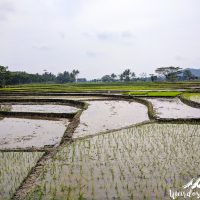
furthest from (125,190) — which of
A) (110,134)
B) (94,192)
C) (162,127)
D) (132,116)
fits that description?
(132,116)

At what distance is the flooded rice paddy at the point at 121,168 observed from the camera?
5.57 meters

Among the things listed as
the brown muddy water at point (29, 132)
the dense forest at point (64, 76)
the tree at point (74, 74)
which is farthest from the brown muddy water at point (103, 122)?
the tree at point (74, 74)

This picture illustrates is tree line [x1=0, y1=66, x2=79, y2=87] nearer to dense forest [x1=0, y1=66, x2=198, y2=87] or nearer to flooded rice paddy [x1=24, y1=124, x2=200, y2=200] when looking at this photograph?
dense forest [x1=0, y1=66, x2=198, y2=87]

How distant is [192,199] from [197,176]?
114cm

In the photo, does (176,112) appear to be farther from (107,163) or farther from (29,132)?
(107,163)

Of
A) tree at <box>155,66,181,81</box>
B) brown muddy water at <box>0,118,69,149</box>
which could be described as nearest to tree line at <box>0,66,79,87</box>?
tree at <box>155,66,181,81</box>

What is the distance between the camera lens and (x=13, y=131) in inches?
504

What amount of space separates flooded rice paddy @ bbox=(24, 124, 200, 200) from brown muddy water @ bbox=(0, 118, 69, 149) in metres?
1.72

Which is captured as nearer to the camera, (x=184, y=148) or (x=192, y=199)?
(x=192, y=199)

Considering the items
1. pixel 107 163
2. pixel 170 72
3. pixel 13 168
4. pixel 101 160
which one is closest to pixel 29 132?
pixel 13 168

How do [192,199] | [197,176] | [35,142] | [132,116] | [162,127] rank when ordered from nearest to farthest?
[192,199] → [197,176] → [35,142] → [162,127] → [132,116]

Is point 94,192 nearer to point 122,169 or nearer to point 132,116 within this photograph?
point 122,169

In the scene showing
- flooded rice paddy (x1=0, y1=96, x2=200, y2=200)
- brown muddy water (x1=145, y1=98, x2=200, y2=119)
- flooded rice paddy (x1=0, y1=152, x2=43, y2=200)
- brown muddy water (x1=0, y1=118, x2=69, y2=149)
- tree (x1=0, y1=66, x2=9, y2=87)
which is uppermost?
tree (x1=0, y1=66, x2=9, y2=87)

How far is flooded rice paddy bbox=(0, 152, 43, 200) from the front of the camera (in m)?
5.97
